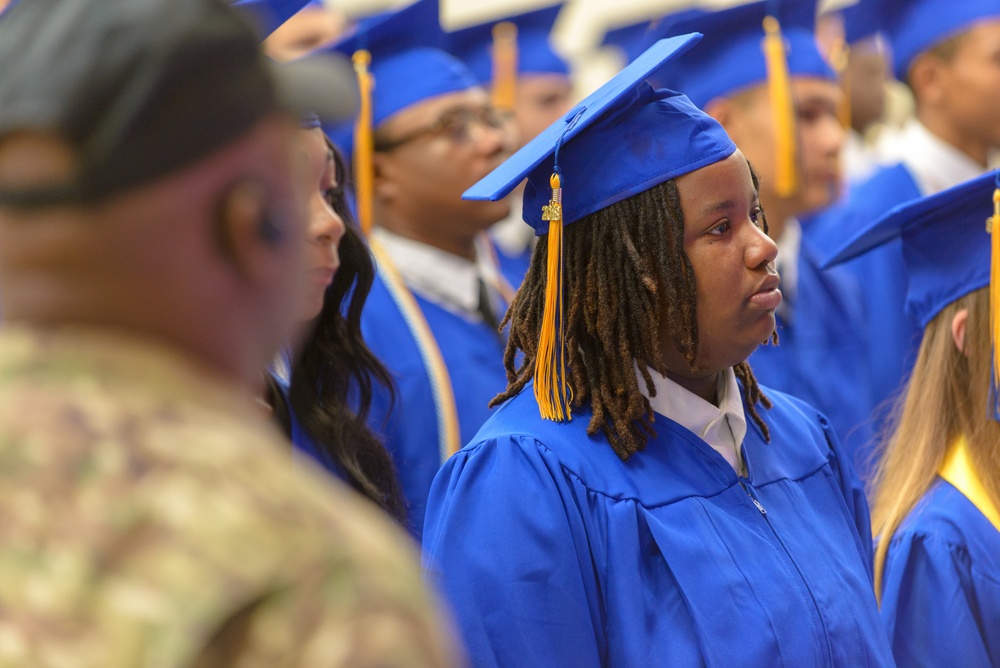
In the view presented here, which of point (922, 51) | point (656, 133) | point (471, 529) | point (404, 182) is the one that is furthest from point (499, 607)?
point (922, 51)

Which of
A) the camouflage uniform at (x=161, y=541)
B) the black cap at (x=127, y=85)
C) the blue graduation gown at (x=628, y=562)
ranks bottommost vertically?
the blue graduation gown at (x=628, y=562)

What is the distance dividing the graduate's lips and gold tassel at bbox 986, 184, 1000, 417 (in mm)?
619

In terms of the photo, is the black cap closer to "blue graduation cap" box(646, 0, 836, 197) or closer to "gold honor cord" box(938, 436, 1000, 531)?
"gold honor cord" box(938, 436, 1000, 531)

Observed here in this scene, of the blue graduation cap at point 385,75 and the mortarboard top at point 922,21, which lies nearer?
the blue graduation cap at point 385,75

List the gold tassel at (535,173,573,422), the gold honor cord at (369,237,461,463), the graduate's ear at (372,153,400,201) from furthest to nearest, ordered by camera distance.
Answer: the graduate's ear at (372,153,400,201), the gold honor cord at (369,237,461,463), the gold tassel at (535,173,573,422)

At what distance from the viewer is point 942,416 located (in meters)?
2.46

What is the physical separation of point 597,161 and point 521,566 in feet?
2.09

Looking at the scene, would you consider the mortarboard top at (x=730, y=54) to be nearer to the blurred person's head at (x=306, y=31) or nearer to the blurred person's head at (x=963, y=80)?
the blurred person's head at (x=963, y=80)

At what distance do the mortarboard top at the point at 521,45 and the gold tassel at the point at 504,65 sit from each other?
22mm

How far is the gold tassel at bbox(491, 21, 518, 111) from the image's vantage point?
5238mm

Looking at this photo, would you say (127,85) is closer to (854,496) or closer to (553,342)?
(553,342)

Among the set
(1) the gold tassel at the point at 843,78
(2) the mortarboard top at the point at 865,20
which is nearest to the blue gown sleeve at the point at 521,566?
(2) the mortarboard top at the point at 865,20

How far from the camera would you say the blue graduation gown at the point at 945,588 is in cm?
217

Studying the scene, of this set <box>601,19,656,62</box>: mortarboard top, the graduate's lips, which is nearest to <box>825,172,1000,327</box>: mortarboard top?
the graduate's lips
